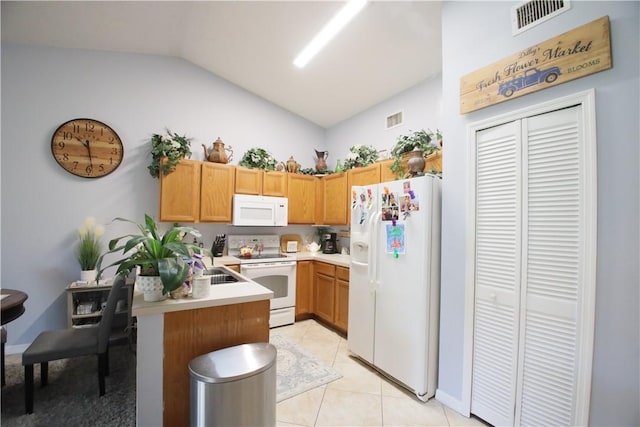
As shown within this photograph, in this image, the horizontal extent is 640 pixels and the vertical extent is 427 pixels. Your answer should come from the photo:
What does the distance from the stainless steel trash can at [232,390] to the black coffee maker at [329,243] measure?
2.68 metres

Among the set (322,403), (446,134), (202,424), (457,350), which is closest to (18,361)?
(202,424)

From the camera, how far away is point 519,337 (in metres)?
1.72

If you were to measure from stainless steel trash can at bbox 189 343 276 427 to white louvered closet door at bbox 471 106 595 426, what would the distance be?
149cm

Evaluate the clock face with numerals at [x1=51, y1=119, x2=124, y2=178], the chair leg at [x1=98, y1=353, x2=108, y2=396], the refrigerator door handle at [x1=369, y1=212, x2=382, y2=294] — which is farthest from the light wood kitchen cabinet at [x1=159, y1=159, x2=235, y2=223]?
the refrigerator door handle at [x1=369, y1=212, x2=382, y2=294]

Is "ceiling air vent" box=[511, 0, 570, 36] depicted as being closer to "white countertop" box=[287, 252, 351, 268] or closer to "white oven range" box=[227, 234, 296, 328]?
"white countertop" box=[287, 252, 351, 268]

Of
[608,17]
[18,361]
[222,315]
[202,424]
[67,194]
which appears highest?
[608,17]

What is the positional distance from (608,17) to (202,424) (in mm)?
2989

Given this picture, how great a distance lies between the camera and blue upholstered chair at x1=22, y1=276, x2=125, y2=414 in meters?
1.90

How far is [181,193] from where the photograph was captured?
332 cm

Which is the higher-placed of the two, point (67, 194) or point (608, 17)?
point (608, 17)

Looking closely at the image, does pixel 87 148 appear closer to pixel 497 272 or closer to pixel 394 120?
pixel 394 120

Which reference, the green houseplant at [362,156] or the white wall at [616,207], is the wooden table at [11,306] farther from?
the white wall at [616,207]

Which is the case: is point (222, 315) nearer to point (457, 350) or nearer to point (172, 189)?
point (457, 350)

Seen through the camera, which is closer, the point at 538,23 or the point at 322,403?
the point at 538,23
